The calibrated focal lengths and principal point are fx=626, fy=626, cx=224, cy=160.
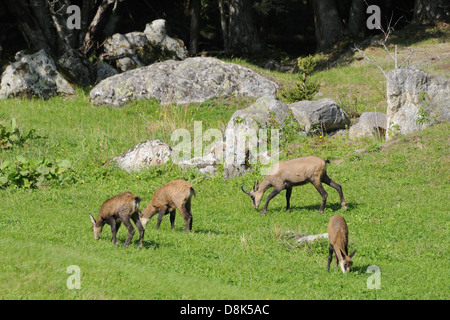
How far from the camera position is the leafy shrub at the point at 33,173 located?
54.2 feet

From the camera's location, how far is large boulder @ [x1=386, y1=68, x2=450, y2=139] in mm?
19891

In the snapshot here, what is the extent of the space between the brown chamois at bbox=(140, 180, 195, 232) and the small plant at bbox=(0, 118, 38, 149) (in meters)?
8.49

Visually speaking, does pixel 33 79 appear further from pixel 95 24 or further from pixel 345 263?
pixel 345 263

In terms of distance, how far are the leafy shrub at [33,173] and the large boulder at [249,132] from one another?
4.53 meters

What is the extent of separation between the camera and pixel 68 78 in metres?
28.0

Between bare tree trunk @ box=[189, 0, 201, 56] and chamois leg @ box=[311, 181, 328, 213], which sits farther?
bare tree trunk @ box=[189, 0, 201, 56]

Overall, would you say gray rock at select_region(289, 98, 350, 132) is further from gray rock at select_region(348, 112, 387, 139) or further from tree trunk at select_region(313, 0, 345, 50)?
tree trunk at select_region(313, 0, 345, 50)

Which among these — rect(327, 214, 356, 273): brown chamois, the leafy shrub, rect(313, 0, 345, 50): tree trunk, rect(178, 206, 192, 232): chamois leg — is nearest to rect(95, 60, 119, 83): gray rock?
rect(313, 0, 345, 50): tree trunk

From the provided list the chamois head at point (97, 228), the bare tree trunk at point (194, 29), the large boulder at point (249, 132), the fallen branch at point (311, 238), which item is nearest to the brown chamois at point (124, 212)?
the chamois head at point (97, 228)

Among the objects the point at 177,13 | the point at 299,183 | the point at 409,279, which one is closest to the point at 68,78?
the point at 177,13

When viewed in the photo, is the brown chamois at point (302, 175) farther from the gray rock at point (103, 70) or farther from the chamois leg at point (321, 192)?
the gray rock at point (103, 70)

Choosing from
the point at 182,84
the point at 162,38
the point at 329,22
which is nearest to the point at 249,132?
the point at 182,84

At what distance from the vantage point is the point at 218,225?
13336 millimetres

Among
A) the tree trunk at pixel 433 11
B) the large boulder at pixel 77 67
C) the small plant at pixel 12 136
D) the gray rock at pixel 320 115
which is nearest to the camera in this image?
the small plant at pixel 12 136
